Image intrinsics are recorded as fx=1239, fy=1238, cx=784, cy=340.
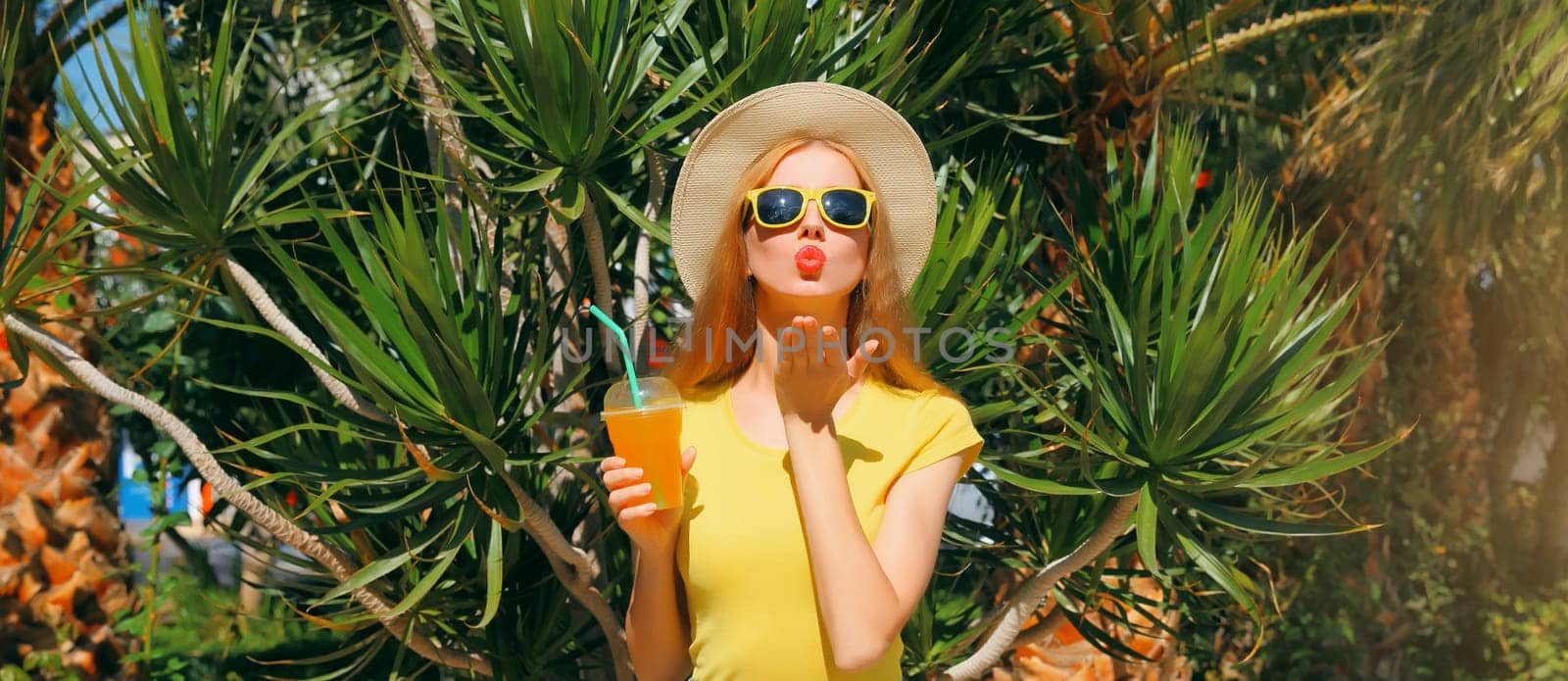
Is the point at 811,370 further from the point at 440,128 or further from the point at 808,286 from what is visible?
the point at 440,128

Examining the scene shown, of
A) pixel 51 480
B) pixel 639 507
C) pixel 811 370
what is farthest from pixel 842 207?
pixel 51 480

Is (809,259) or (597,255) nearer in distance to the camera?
Answer: (809,259)

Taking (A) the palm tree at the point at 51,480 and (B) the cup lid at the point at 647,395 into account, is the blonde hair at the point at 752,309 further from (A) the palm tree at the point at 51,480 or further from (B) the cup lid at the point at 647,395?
(A) the palm tree at the point at 51,480

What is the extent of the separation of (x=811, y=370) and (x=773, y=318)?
0.34m

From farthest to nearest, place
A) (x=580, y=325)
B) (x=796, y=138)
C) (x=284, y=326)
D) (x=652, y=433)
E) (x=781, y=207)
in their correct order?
1. (x=580, y=325)
2. (x=284, y=326)
3. (x=796, y=138)
4. (x=781, y=207)
5. (x=652, y=433)

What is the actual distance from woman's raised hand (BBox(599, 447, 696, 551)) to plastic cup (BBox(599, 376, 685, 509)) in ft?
0.04

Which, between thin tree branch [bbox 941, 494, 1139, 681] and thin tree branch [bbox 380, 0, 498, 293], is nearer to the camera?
thin tree branch [bbox 941, 494, 1139, 681]

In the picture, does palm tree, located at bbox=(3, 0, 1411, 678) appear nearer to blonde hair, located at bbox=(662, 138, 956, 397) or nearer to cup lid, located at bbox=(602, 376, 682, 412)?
blonde hair, located at bbox=(662, 138, 956, 397)

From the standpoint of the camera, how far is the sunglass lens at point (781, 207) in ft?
6.35

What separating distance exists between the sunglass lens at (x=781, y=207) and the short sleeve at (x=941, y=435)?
0.37 meters

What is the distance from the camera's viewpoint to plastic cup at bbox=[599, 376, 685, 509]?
66.9 inches

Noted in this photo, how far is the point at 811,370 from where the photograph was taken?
171 centimetres

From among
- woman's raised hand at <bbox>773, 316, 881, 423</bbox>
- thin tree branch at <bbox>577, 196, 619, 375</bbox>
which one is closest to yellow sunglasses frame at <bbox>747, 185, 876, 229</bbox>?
woman's raised hand at <bbox>773, 316, 881, 423</bbox>

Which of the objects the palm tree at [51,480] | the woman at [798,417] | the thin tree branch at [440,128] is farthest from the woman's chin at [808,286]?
the palm tree at [51,480]
